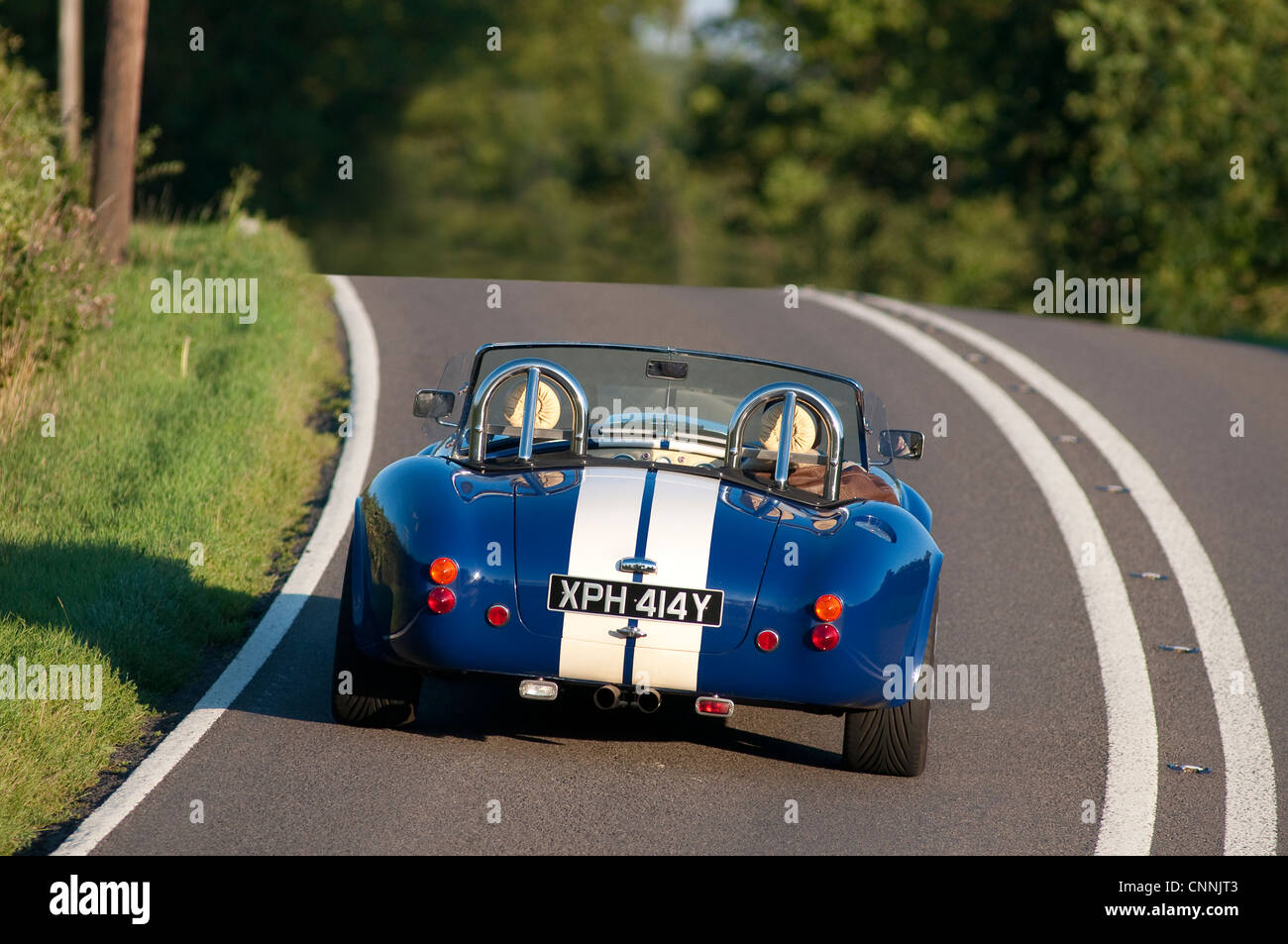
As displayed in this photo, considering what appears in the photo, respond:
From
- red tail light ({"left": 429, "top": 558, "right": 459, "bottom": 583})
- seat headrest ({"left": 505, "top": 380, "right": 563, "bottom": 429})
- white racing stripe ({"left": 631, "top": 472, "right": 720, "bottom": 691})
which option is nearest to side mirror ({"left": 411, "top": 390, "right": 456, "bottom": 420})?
seat headrest ({"left": 505, "top": 380, "right": 563, "bottom": 429})

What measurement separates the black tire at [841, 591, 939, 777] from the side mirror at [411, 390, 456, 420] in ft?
6.77

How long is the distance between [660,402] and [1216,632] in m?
3.21

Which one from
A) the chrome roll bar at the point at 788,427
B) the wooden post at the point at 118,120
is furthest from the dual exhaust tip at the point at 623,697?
the wooden post at the point at 118,120

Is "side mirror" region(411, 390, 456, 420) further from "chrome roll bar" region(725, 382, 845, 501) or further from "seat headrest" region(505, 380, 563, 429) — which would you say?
"chrome roll bar" region(725, 382, 845, 501)

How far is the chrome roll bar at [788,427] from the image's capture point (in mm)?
6273

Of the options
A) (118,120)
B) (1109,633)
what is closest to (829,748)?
(1109,633)

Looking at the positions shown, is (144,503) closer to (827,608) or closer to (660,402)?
(660,402)

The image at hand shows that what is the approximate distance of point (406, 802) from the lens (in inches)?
223

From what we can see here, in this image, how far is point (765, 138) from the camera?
41.7m

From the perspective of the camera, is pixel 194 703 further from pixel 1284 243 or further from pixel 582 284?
pixel 1284 243

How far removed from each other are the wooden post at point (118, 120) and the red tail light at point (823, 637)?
1120 cm

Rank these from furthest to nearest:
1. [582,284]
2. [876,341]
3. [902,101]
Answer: [902,101] → [582,284] → [876,341]
